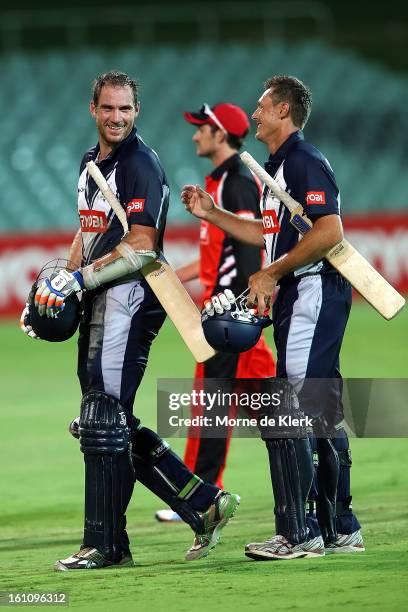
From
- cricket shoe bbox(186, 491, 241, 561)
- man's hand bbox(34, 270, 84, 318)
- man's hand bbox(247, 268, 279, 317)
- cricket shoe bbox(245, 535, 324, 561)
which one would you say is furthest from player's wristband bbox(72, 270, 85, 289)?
cricket shoe bbox(245, 535, 324, 561)

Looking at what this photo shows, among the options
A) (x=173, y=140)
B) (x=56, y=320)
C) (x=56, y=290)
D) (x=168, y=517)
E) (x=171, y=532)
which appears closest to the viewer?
(x=56, y=290)

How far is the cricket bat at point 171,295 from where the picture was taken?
17.9ft

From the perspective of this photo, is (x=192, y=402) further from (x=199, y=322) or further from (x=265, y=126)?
(x=265, y=126)

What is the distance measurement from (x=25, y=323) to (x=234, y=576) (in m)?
1.48

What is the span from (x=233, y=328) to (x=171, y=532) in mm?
1608

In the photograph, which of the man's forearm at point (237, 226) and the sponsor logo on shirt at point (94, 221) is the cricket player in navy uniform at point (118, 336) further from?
the man's forearm at point (237, 226)

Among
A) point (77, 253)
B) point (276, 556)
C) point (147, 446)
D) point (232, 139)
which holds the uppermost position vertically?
point (232, 139)

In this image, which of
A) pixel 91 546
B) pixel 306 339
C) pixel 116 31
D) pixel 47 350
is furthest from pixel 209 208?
pixel 116 31

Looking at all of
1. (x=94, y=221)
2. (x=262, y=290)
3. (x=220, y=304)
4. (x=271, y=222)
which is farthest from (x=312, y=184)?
(x=94, y=221)

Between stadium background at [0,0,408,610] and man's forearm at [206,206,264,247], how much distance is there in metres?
1.74

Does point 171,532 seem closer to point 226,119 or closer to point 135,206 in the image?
point 135,206

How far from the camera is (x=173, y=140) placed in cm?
2034

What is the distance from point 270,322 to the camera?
547cm

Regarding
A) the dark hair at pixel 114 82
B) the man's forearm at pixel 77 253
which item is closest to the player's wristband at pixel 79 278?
the man's forearm at pixel 77 253
